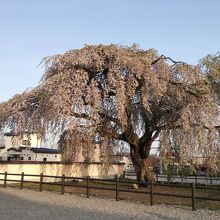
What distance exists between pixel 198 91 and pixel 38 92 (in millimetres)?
8218

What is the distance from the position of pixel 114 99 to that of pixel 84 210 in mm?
6608

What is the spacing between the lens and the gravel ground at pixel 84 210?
10406 mm

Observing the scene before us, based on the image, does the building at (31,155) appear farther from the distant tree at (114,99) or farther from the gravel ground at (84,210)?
the gravel ground at (84,210)

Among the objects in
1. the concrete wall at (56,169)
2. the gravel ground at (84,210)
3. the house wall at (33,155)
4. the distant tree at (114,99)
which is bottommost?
the gravel ground at (84,210)

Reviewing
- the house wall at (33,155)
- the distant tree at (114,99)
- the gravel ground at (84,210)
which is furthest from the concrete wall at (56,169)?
the house wall at (33,155)

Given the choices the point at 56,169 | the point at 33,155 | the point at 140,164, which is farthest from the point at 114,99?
the point at 33,155

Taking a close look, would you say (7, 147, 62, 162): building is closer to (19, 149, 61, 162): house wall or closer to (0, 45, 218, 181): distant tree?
(19, 149, 61, 162): house wall

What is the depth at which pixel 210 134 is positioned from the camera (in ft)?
53.8

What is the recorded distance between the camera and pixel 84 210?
11.7 m

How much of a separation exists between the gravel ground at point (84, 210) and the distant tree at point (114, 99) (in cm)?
343

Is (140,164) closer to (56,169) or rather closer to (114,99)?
(114,99)

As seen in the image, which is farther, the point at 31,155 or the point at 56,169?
the point at 31,155

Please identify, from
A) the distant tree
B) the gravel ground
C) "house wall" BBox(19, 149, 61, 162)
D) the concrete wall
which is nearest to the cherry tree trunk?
the distant tree

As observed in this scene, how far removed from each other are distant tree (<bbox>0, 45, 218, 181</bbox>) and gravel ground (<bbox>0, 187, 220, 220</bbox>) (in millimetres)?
3428
